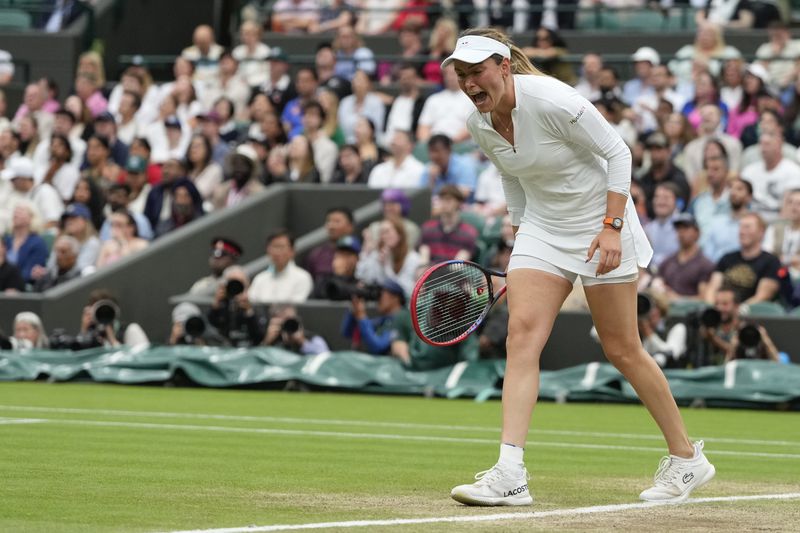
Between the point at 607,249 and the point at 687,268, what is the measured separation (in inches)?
370

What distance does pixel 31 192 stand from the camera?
20.4 metres

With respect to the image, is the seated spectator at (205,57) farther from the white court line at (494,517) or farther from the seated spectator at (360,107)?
the white court line at (494,517)

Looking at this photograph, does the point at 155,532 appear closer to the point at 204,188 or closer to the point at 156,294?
the point at 156,294

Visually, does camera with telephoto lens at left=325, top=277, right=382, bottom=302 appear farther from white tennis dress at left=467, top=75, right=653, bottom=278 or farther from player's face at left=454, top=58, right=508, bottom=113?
player's face at left=454, top=58, right=508, bottom=113

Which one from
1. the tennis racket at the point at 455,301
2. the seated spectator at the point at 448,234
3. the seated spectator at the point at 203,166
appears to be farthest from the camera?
the seated spectator at the point at 203,166

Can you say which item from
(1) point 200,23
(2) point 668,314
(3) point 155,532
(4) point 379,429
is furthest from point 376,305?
(1) point 200,23

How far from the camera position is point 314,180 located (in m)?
19.8

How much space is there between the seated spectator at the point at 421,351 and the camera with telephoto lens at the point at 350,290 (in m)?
0.44

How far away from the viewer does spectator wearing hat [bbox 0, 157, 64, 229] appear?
795 inches

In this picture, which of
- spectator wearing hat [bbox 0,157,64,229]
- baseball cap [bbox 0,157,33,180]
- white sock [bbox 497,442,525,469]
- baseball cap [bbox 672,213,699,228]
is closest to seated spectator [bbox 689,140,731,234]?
baseball cap [bbox 672,213,699,228]

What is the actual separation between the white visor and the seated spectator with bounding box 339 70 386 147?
13796mm

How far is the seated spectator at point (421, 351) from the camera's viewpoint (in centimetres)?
1493

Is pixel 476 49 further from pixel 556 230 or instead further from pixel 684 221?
pixel 684 221

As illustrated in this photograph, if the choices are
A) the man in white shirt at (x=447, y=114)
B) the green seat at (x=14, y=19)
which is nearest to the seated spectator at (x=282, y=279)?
the man in white shirt at (x=447, y=114)
